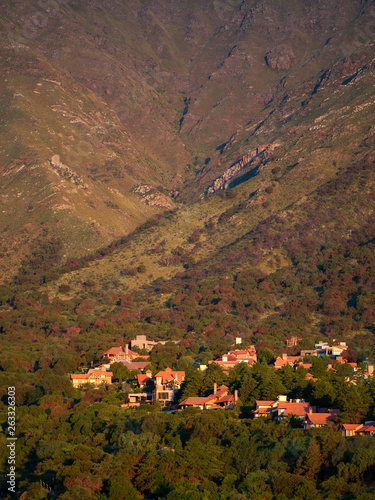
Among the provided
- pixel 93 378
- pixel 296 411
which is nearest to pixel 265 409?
pixel 296 411

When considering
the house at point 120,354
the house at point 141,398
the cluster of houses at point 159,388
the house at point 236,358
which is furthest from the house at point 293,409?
the house at point 120,354

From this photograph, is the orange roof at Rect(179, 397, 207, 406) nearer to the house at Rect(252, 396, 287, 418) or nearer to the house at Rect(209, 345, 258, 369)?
the house at Rect(252, 396, 287, 418)

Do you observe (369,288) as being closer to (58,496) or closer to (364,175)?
(364,175)

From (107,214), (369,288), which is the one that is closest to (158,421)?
(369,288)

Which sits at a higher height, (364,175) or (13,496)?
(364,175)

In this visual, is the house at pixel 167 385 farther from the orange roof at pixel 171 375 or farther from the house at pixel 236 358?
the house at pixel 236 358

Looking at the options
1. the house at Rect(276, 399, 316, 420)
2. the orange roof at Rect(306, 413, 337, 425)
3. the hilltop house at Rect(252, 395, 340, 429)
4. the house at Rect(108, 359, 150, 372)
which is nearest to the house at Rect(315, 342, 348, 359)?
the house at Rect(108, 359, 150, 372)
